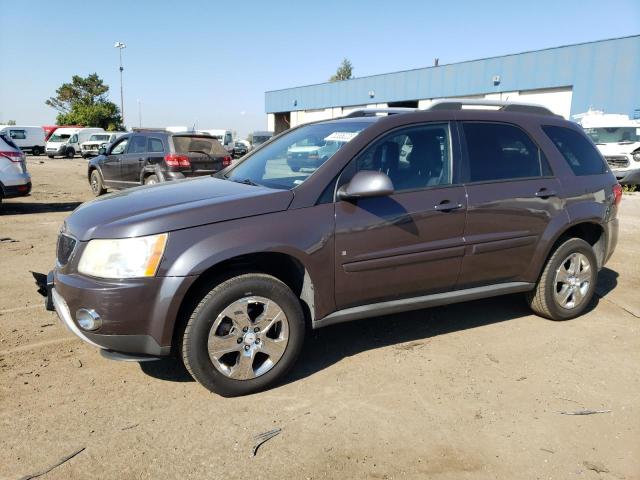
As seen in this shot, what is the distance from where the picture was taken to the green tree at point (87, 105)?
187 feet

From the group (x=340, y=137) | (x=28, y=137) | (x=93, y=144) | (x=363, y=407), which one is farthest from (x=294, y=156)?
(x=28, y=137)

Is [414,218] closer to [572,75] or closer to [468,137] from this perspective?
[468,137]

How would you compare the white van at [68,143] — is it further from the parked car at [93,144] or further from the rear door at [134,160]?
the rear door at [134,160]

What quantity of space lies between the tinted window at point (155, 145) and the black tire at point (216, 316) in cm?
855

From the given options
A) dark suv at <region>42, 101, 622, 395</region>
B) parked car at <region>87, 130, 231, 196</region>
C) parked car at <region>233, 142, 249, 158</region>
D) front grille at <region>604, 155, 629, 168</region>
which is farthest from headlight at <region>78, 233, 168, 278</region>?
parked car at <region>233, 142, 249, 158</region>

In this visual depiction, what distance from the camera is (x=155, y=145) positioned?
1113cm

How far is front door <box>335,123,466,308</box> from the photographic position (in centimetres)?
342

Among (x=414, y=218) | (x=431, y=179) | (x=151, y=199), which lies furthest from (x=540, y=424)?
(x=151, y=199)

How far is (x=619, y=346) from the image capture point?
410 centimetres

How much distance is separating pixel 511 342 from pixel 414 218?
1.38 metres

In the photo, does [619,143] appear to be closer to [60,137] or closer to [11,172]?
[11,172]

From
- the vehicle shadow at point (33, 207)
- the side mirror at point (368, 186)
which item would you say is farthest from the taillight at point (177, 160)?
the side mirror at point (368, 186)

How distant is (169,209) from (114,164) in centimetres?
991

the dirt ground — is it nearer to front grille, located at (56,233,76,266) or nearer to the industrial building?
front grille, located at (56,233,76,266)
